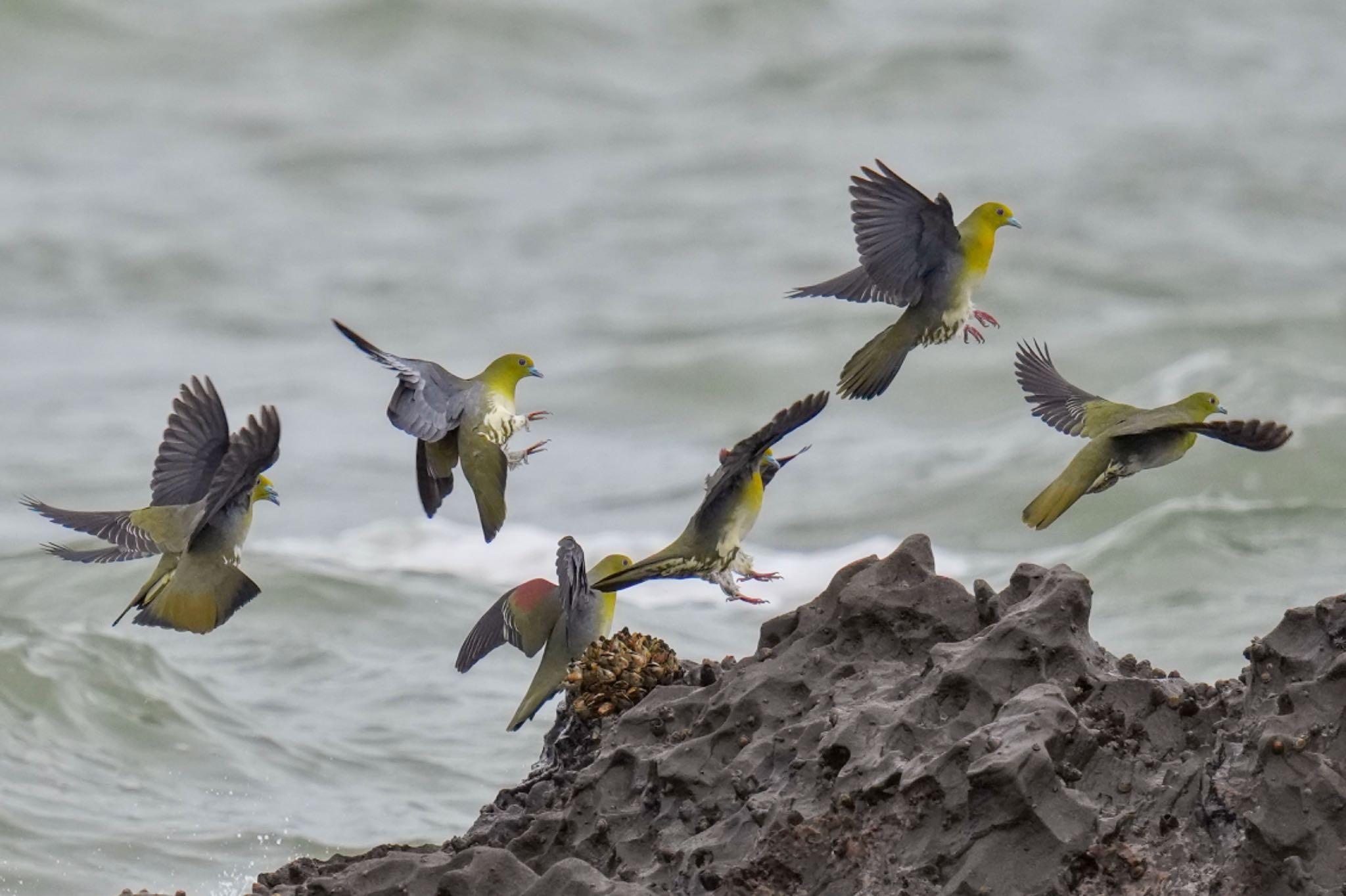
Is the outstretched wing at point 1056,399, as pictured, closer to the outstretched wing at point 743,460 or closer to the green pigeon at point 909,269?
the green pigeon at point 909,269

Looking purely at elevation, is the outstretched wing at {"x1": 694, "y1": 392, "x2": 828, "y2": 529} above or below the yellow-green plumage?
above

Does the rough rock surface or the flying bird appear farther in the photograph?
the flying bird

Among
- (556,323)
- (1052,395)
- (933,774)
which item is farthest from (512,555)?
(933,774)

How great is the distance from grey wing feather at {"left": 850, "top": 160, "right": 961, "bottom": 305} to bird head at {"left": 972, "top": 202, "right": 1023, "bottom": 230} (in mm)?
147

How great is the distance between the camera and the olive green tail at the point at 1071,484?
5207 mm

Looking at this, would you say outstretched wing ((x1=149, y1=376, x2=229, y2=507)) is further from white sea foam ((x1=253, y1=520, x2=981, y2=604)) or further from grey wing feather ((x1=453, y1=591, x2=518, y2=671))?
white sea foam ((x1=253, y1=520, x2=981, y2=604))

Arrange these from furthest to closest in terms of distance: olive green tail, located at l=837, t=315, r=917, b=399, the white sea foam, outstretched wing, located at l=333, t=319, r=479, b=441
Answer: the white sea foam, olive green tail, located at l=837, t=315, r=917, b=399, outstretched wing, located at l=333, t=319, r=479, b=441

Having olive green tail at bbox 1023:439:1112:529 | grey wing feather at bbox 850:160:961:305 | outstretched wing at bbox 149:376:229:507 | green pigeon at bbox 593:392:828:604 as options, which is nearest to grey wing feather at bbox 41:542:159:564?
outstretched wing at bbox 149:376:229:507

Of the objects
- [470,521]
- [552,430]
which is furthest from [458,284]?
[470,521]

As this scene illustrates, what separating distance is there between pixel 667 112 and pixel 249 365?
7271mm

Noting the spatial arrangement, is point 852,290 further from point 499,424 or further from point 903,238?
point 499,424

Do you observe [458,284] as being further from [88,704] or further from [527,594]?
[527,594]

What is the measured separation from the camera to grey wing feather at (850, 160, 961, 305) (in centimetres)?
526

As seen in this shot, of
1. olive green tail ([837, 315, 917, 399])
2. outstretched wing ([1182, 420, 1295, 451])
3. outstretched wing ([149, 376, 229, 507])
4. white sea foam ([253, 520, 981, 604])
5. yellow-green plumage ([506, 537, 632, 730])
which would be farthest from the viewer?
white sea foam ([253, 520, 981, 604])
